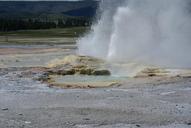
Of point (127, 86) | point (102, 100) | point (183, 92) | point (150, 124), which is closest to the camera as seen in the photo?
point (150, 124)

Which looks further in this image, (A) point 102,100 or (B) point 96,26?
(B) point 96,26

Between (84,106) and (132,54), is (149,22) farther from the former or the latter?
(84,106)

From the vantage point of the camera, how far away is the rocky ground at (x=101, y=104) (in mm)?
12484

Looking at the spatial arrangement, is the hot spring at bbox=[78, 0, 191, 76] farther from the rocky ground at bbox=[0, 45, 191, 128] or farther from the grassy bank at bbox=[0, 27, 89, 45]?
the grassy bank at bbox=[0, 27, 89, 45]

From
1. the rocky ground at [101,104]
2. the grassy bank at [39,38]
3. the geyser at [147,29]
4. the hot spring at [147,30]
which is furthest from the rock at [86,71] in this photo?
the grassy bank at [39,38]

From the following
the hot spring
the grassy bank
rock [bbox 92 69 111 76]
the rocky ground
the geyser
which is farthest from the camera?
the grassy bank

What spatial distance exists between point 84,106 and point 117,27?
2111cm

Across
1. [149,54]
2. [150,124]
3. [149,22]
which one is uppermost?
[149,22]

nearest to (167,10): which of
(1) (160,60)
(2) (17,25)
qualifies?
(1) (160,60)

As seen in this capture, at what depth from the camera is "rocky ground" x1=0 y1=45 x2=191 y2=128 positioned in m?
12.5

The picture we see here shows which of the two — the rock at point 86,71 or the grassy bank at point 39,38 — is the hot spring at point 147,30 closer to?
the rock at point 86,71

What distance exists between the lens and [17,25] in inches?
4663

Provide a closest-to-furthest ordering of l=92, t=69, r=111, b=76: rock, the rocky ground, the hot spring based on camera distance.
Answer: the rocky ground, l=92, t=69, r=111, b=76: rock, the hot spring

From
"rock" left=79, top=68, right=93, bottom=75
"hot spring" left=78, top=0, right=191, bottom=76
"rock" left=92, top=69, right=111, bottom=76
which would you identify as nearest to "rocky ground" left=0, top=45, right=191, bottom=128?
"rock" left=92, top=69, right=111, bottom=76
